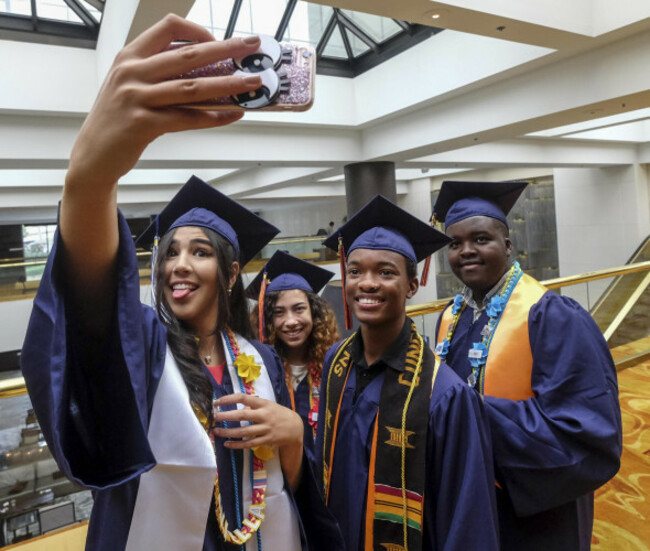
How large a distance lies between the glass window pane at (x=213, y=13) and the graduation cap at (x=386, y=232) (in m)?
6.35

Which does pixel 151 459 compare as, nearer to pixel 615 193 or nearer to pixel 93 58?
pixel 93 58

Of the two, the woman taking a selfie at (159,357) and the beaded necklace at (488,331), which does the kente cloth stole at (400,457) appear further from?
the beaded necklace at (488,331)

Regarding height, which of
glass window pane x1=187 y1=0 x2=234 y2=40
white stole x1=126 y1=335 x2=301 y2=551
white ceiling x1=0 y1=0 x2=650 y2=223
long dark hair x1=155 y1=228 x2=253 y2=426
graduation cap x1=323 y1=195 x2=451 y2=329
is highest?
glass window pane x1=187 y1=0 x2=234 y2=40

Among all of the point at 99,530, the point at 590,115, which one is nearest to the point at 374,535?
the point at 99,530

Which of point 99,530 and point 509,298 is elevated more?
point 509,298

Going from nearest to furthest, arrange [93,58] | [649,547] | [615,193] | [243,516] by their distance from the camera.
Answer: [243,516] < [649,547] < [93,58] < [615,193]

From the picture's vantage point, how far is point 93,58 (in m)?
6.64

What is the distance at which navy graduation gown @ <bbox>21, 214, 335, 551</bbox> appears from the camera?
78 cm

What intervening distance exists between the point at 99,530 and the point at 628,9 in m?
6.16

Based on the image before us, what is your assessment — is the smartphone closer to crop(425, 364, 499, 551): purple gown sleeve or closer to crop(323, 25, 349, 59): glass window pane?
crop(425, 364, 499, 551): purple gown sleeve

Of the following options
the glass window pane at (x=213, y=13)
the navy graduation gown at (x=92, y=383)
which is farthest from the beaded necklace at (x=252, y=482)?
the glass window pane at (x=213, y=13)

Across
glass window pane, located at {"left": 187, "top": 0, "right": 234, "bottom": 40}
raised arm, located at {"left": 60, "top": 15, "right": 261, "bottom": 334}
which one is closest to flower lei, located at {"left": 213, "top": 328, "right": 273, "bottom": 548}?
raised arm, located at {"left": 60, "top": 15, "right": 261, "bottom": 334}

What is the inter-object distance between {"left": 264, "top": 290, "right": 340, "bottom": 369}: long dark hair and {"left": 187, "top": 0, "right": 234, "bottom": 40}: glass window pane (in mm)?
5457

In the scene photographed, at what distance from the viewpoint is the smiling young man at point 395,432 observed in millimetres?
1417
